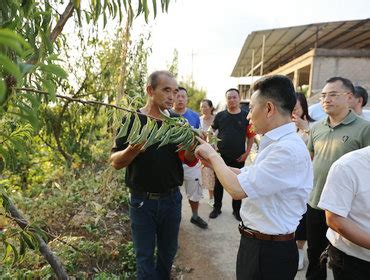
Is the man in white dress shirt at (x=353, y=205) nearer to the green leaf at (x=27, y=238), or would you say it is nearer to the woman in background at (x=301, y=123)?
the green leaf at (x=27, y=238)

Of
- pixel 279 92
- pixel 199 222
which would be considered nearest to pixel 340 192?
pixel 279 92

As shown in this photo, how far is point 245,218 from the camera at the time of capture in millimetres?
2062

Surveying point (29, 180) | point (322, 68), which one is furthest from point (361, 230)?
point (322, 68)

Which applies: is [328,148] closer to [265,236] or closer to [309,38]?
[265,236]

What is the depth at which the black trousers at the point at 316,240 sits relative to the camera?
3.06 metres

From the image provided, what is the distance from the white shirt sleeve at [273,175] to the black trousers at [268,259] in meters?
0.38

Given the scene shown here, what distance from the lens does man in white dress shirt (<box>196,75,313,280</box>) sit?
180 centimetres

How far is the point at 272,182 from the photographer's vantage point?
178 centimetres

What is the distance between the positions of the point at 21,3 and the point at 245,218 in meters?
1.62

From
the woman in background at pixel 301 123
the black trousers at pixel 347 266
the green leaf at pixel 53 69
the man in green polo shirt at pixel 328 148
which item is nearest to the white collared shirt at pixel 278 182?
the black trousers at pixel 347 266

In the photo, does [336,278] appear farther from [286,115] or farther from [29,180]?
[29,180]

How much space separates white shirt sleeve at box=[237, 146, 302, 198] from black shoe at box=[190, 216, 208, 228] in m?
2.86

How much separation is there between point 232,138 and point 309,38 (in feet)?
32.5

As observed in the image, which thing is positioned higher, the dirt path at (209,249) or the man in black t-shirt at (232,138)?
the man in black t-shirt at (232,138)
